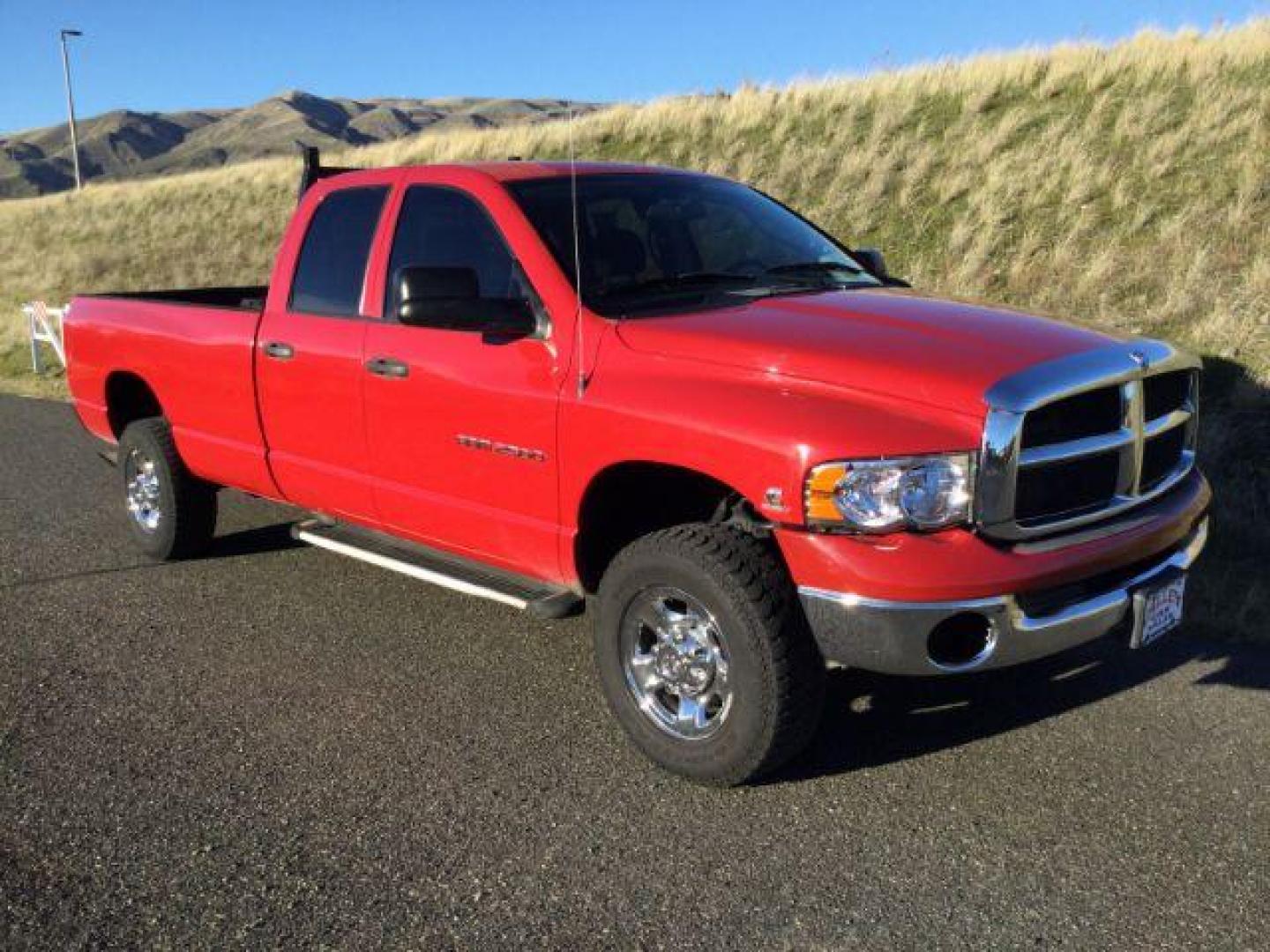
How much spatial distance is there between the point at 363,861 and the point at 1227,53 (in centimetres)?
1397

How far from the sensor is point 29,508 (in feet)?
24.4

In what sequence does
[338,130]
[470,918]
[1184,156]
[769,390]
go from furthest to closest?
[338,130] < [1184,156] < [769,390] < [470,918]

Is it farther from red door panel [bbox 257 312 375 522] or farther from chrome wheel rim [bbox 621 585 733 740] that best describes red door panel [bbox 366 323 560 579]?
chrome wheel rim [bbox 621 585 733 740]

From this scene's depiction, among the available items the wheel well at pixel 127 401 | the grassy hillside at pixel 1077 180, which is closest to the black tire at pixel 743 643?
the grassy hillside at pixel 1077 180

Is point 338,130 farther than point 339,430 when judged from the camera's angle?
Yes

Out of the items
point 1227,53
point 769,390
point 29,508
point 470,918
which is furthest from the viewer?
point 1227,53

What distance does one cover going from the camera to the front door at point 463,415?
3.99 metres

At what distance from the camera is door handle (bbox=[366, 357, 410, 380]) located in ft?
14.5

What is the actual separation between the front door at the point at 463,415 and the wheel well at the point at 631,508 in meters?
0.13

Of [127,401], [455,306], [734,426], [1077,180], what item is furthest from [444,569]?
[1077,180]

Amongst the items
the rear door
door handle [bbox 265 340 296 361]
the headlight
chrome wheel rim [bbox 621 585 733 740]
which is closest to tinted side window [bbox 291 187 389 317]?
the rear door

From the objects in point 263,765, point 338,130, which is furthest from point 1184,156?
point 338,130

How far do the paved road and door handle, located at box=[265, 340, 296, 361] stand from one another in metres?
1.22

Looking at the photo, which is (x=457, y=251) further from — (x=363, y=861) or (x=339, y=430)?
(x=363, y=861)
